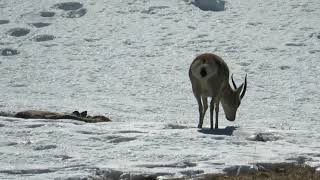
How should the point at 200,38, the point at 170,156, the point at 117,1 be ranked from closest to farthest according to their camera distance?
the point at 170,156
the point at 200,38
the point at 117,1

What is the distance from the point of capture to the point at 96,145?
511 inches

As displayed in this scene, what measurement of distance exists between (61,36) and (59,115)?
18463 mm

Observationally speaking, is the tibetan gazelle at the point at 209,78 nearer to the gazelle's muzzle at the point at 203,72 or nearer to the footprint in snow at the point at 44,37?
the gazelle's muzzle at the point at 203,72

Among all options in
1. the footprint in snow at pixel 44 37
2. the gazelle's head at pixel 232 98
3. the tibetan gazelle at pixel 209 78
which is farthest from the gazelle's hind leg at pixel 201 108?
the footprint in snow at pixel 44 37

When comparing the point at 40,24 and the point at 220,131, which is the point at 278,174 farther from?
the point at 40,24

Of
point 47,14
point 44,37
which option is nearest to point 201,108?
point 44,37

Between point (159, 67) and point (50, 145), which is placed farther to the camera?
point (159, 67)

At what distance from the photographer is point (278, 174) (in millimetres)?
10898

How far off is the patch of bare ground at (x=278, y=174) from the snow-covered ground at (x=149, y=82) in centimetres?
30

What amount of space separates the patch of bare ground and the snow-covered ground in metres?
0.30

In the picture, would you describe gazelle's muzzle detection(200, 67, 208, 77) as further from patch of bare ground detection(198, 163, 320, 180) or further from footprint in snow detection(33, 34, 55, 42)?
footprint in snow detection(33, 34, 55, 42)

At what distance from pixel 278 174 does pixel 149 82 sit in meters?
18.2

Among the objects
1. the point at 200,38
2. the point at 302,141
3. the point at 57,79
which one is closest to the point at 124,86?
the point at 57,79

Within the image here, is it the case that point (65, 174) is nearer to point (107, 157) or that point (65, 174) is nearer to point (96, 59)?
point (107, 157)
